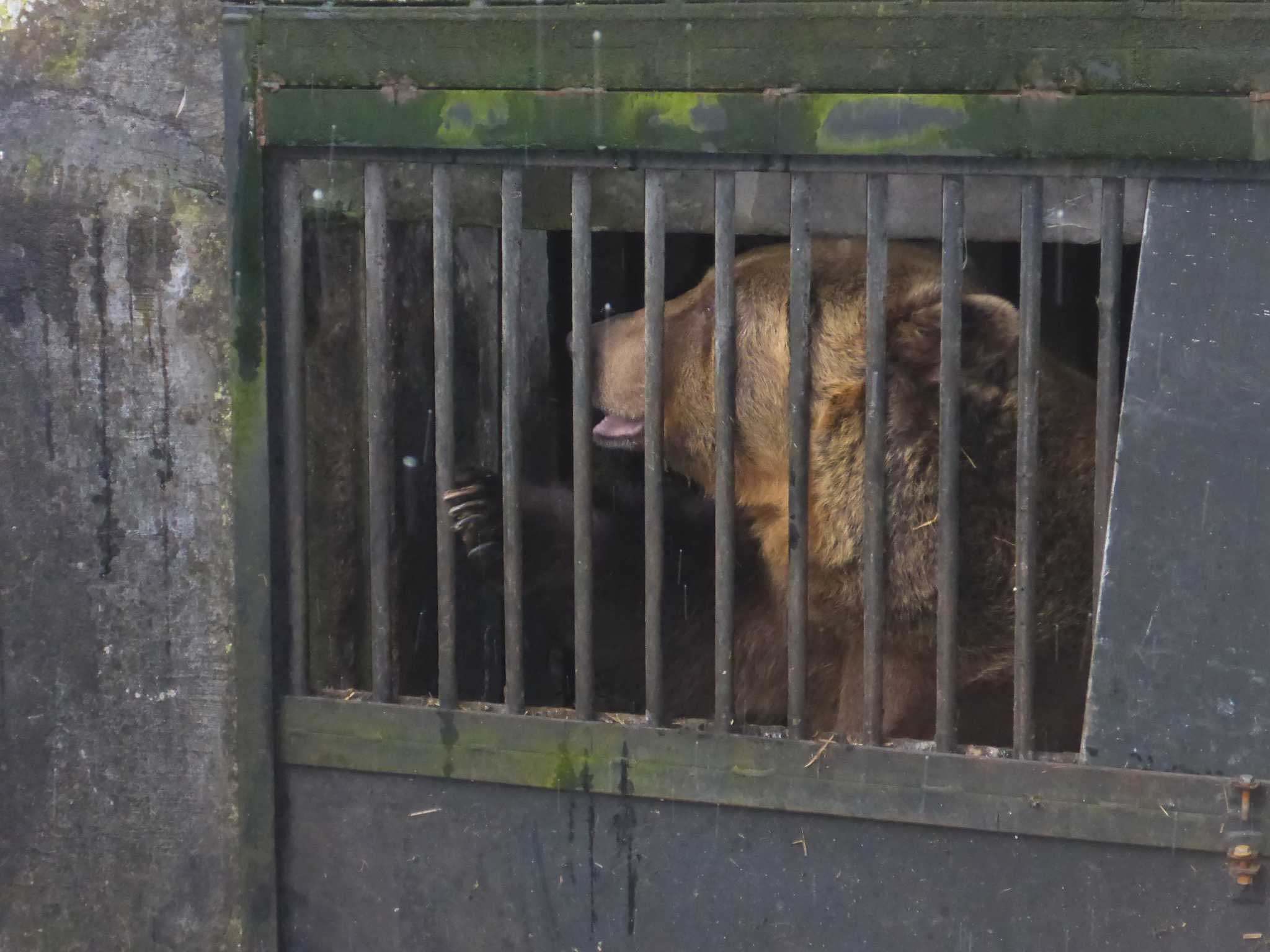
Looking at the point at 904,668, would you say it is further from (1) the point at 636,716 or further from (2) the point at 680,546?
(2) the point at 680,546

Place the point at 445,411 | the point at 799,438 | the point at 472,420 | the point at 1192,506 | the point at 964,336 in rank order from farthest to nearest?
the point at 472,420 → the point at 964,336 → the point at 445,411 → the point at 799,438 → the point at 1192,506

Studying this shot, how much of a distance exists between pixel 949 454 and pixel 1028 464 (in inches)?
5.9

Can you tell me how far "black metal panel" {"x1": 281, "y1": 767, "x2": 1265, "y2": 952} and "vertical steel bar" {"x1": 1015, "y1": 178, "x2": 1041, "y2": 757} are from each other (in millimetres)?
288

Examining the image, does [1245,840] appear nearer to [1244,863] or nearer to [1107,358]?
A: [1244,863]

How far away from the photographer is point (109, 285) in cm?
337

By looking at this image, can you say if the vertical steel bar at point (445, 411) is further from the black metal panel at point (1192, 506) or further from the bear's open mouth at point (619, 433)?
the black metal panel at point (1192, 506)

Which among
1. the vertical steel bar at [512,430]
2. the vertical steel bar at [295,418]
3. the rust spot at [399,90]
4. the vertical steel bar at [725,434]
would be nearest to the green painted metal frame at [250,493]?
the vertical steel bar at [295,418]

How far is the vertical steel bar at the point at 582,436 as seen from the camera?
2992mm

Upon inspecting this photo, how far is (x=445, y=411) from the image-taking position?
10.2 feet

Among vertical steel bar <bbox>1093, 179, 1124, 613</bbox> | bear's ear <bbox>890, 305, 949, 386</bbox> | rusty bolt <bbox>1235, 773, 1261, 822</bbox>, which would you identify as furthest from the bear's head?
rusty bolt <bbox>1235, 773, 1261, 822</bbox>

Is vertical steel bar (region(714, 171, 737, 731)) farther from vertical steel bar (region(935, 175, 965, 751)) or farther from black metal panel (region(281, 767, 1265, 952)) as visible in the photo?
vertical steel bar (region(935, 175, 965, 751))

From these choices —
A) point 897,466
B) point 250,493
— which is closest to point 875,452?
point 897,466

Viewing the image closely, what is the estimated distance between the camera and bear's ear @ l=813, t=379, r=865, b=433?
3533 mm

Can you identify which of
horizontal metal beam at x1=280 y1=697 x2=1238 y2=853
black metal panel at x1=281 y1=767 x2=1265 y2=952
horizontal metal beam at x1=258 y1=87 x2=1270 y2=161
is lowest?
black metal panel at x1=281 y1=767 x2=1265 y2=952
